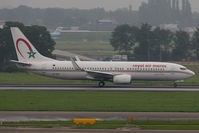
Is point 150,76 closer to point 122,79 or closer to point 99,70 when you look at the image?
point 122,79

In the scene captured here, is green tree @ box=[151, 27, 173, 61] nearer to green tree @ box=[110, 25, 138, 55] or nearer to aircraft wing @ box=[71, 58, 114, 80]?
green tree @ box=[110, 25, 138, 55]

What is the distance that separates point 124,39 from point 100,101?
9060cm

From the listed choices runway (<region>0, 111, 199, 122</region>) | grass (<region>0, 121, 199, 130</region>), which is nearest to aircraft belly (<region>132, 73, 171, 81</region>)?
runway (<region>0, 111, 199, 122</region>)

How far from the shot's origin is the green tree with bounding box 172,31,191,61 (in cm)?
12550

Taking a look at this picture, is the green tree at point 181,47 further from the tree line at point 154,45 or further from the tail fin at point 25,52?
the tail fin at point 25,52

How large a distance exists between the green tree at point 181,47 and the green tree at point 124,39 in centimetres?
1194

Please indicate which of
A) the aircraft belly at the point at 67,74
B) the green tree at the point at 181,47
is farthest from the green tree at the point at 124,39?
the aircraft belly at the point at 67,74

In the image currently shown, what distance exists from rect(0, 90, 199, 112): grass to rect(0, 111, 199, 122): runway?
1.45 m

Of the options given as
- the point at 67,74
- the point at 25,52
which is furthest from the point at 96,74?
the point at 25,52

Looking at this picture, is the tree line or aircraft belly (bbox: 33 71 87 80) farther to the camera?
the tree line

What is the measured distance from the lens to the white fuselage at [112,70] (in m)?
60.4

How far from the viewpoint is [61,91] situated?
53.6 m

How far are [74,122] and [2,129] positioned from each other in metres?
5.08

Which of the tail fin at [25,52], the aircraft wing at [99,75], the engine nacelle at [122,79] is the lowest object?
the engine nacelle at [122,79]
